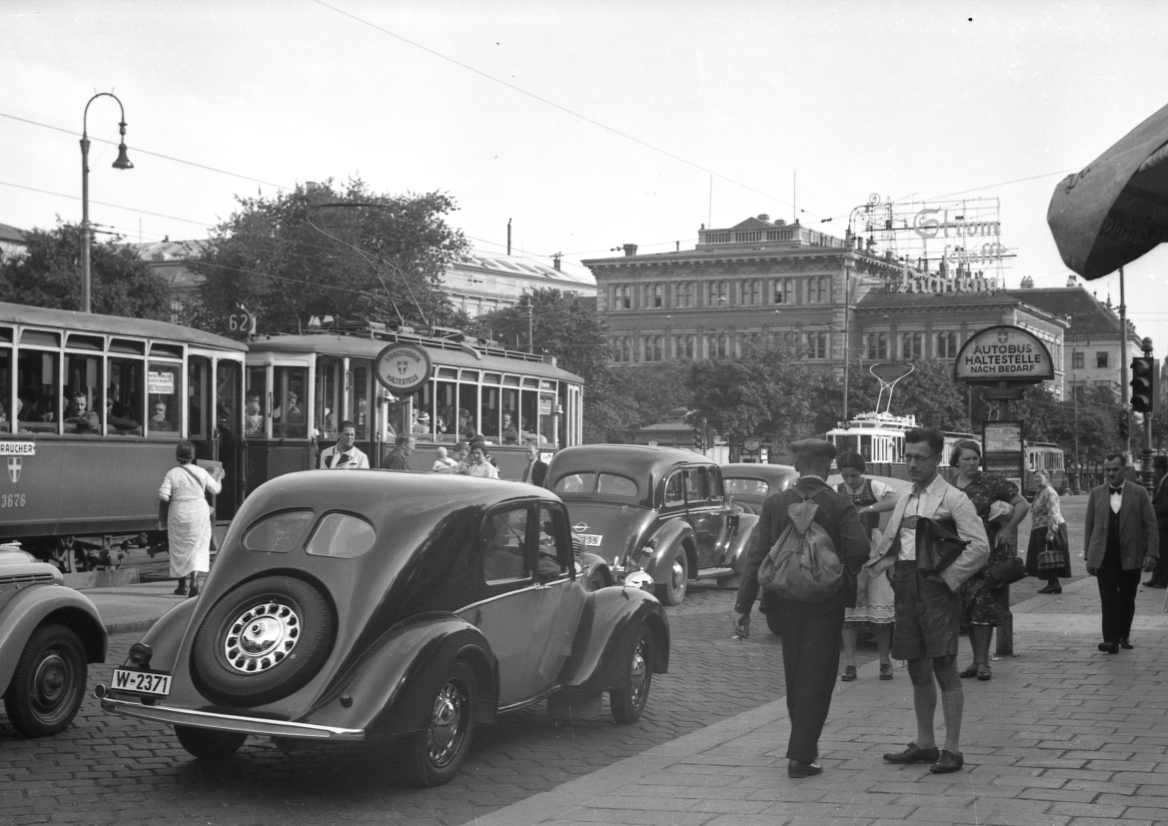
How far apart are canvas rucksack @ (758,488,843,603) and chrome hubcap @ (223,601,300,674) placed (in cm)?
Result: 234

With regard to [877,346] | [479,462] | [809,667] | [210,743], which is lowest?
[210,743]

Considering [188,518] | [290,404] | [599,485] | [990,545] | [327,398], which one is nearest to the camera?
[990,545]

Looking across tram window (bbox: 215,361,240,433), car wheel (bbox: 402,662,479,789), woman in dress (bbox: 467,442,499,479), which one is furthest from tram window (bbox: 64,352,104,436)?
car wheel (bbox: 402,662,479,789)

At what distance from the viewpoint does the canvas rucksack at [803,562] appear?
7.37 meters

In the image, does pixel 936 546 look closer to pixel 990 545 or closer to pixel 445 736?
pixel 445 736

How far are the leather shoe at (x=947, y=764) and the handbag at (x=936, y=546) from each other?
0.89 meters

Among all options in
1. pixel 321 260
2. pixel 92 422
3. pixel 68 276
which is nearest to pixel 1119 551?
pixel 92 422

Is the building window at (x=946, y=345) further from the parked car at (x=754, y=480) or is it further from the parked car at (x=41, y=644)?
the parked car at (x=41, y=644)

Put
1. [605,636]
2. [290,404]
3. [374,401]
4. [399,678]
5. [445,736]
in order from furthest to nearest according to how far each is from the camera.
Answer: [374,401], [290,404], [605,636], [445,736], [399,678]

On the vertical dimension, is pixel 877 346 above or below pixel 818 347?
below

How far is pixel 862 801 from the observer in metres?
6.72

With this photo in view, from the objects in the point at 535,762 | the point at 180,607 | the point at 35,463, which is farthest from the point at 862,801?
the point at 35,463

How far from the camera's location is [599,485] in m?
16.7

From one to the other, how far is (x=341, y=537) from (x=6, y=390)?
10.5 metres
